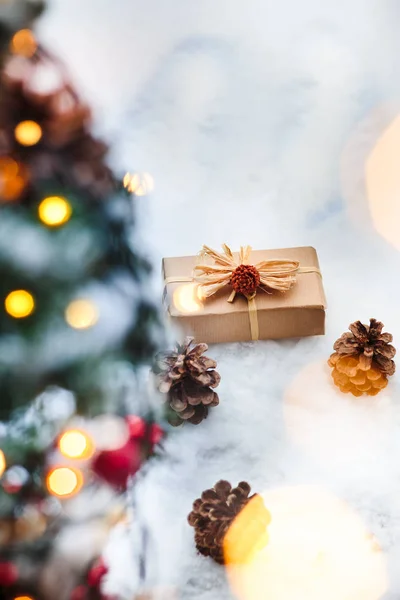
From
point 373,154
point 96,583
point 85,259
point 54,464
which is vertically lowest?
point 96,583

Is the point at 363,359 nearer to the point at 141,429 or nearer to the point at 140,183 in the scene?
the point at 141,429

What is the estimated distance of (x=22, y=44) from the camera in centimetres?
128

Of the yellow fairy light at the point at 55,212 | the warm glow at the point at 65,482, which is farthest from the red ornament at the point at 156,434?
the yellow fairy light at the point at 55,212

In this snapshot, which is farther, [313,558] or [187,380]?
[187,380]

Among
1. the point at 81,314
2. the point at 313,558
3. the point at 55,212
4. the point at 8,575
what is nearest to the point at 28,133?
the point at 55,212

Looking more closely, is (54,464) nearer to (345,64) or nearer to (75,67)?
(75,67)

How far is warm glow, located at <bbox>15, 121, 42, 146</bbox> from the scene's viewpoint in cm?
114

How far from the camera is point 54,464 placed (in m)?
1.01

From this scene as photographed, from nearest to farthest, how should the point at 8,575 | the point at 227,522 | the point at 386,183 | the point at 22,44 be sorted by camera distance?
the point at 8,575
the point at 227,522
the point at 22,44
the point at 386,183

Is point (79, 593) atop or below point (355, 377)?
below

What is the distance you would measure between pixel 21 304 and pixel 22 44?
59 cm

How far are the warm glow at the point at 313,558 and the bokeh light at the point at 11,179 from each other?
0.60m

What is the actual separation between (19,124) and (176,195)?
0.35m

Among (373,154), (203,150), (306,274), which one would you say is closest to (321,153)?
(373,154)
